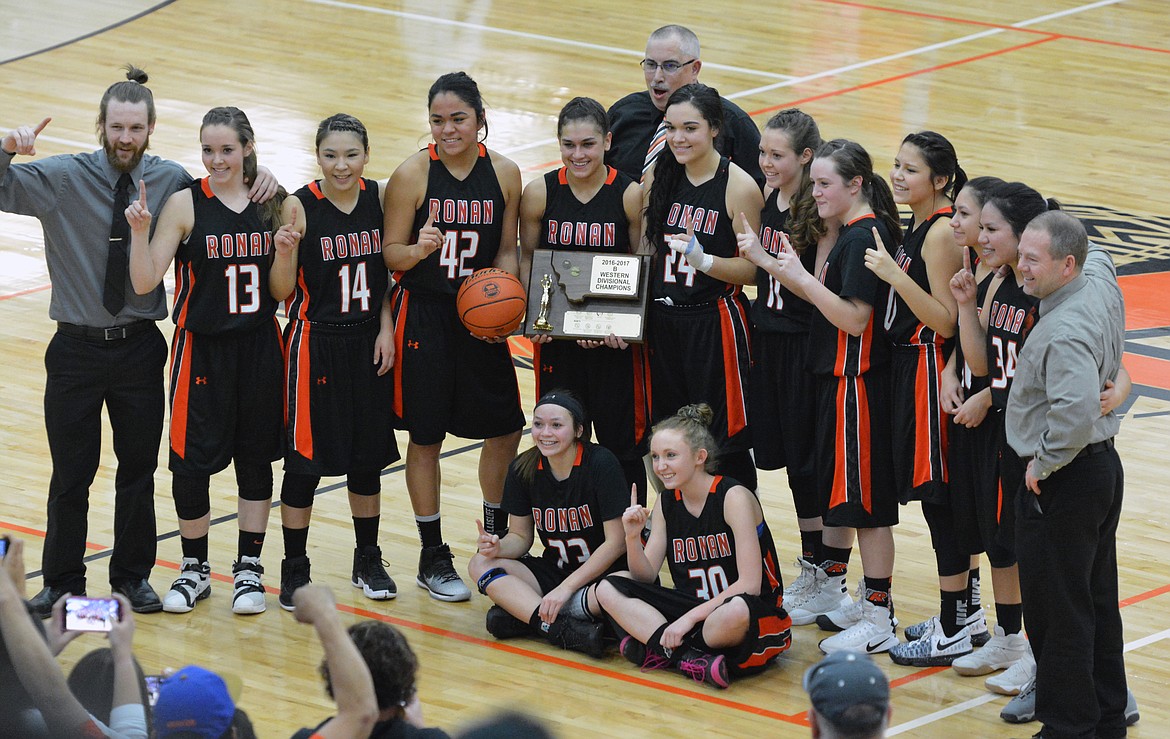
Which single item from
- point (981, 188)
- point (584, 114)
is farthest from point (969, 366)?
point (584, 114)

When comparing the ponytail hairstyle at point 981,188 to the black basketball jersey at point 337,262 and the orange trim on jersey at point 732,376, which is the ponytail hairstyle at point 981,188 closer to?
the orange trim on jersey at point 732,376

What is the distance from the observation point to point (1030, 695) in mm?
5664

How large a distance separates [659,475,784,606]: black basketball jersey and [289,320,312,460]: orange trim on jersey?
146cm

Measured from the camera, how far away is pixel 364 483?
675 centimetres

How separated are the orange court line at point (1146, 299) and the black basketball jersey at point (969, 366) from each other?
14.5 ft

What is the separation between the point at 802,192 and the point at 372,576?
236cm

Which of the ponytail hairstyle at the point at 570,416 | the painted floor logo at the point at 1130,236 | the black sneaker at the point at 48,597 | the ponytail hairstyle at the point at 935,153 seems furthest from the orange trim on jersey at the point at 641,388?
the painted floor logo at the point at 1130,236

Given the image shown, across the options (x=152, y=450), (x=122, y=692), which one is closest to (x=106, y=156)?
(x=152, y=450)

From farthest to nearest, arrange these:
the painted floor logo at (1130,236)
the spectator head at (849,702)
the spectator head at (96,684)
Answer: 1. the painted floor logo at (1130,236)
2. the spectator head at (96,684)
3. the spectator head at (849,702)

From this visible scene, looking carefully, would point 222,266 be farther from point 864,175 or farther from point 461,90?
point 864,175

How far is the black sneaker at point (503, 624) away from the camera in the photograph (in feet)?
20.9

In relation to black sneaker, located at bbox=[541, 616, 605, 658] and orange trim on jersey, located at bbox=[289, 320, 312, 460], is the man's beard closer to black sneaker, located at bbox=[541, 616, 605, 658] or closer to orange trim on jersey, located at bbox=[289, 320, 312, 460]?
orange trim on jersey, located at bbox=[289, 320, 312, 460]

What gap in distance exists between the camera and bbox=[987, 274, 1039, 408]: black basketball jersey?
17.9 feet

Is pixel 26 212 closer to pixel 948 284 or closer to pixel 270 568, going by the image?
pixel 270 568
